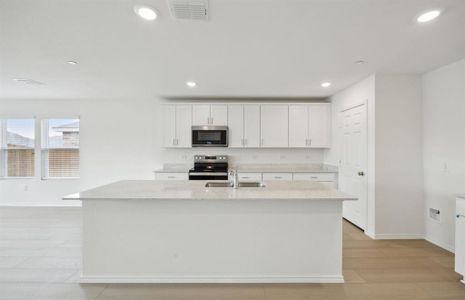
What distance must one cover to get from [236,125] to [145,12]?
3.11 meters

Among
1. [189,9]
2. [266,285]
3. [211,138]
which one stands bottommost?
[266,285]

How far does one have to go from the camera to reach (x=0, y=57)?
2727mm

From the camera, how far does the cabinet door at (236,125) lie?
4748 millimetres

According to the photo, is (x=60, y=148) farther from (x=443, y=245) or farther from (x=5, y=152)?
(x=443, y=245)

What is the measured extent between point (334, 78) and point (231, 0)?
246 cm

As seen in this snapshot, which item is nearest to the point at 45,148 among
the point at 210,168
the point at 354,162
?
the point at 210,168

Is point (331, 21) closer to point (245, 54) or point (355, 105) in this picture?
point (245, 54)

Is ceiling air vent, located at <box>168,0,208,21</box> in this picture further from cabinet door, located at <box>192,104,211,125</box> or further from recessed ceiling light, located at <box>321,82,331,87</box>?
cabinet door, located at <box>192,104,211,125</box>

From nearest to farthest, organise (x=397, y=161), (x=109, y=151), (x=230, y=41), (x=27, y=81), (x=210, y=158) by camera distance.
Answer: (x=230, y=41)
(x=397, y=161)
(x=27, y=81)
(x=210, y=158)
(x=109, y=151)

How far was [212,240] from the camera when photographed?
2.22m

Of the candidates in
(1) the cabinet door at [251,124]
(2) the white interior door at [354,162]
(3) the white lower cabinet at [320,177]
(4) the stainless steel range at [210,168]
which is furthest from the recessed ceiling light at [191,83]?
(2) the white interior door at [354,162]

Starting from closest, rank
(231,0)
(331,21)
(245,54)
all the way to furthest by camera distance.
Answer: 1. (231,0)
2. (331,21)
3. (245,54)

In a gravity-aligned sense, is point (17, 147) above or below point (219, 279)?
above

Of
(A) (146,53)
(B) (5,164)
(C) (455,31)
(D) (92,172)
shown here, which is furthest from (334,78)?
(B) (5,164)
